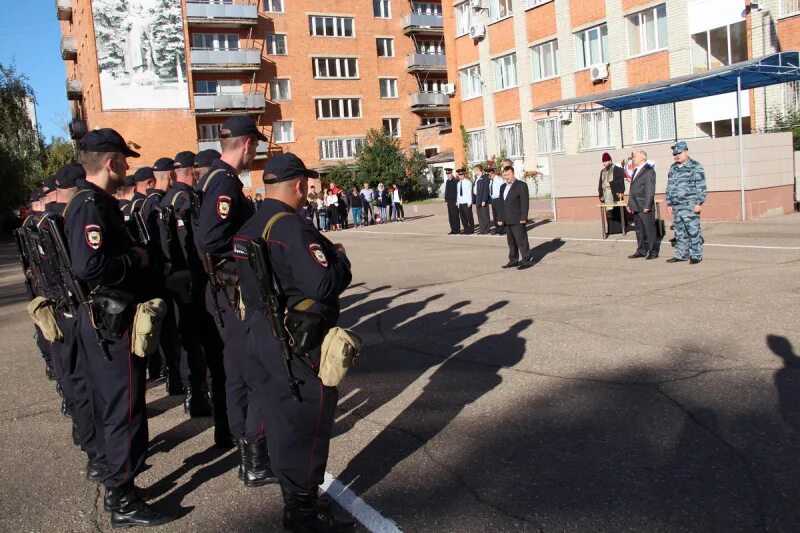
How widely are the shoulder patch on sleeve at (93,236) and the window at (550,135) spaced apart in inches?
1229

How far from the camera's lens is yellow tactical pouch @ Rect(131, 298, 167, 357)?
13.6 ft

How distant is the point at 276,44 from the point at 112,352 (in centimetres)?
5388

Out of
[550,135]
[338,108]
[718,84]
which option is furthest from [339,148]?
[718,84]

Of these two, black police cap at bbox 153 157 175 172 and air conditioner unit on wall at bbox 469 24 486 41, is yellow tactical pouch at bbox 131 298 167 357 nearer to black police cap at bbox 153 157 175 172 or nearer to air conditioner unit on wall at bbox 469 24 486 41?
black police cap at bbox 153 157 175 172

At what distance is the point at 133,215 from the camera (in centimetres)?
588

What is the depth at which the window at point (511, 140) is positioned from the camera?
36.8 metres

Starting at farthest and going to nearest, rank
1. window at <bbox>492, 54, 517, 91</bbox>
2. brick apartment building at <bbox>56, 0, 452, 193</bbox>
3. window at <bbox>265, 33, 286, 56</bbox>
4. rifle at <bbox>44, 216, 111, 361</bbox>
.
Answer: window at <bbox>265, 33, 286, 56</bbox> < brick apartment building at <bbox>56, 0, 452, 193</bbox> < window at <bbox>492, 54, 517, 91</bbox> < rifle at <bbox>44, 216, 111, 361</bbox>

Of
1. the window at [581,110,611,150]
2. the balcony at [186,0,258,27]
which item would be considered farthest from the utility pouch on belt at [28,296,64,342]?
the balcony at [186,0,258,27]

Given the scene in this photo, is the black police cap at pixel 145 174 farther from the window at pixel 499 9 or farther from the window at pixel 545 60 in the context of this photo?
the window at pixel 499 9

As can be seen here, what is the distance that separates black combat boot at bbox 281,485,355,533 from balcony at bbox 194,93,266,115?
A: 51669 mm

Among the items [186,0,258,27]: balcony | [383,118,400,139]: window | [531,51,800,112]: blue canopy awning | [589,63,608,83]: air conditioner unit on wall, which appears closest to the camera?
[531,51,800,112]: blue canopy awning

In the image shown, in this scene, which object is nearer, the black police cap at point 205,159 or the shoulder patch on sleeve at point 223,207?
the shoulder patch on sleeve at point 223,207

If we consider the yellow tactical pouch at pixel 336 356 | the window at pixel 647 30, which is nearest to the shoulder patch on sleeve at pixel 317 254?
the yellow tactical pouch at pixel 336 356

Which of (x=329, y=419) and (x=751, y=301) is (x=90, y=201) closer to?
(x=329, y=419)
